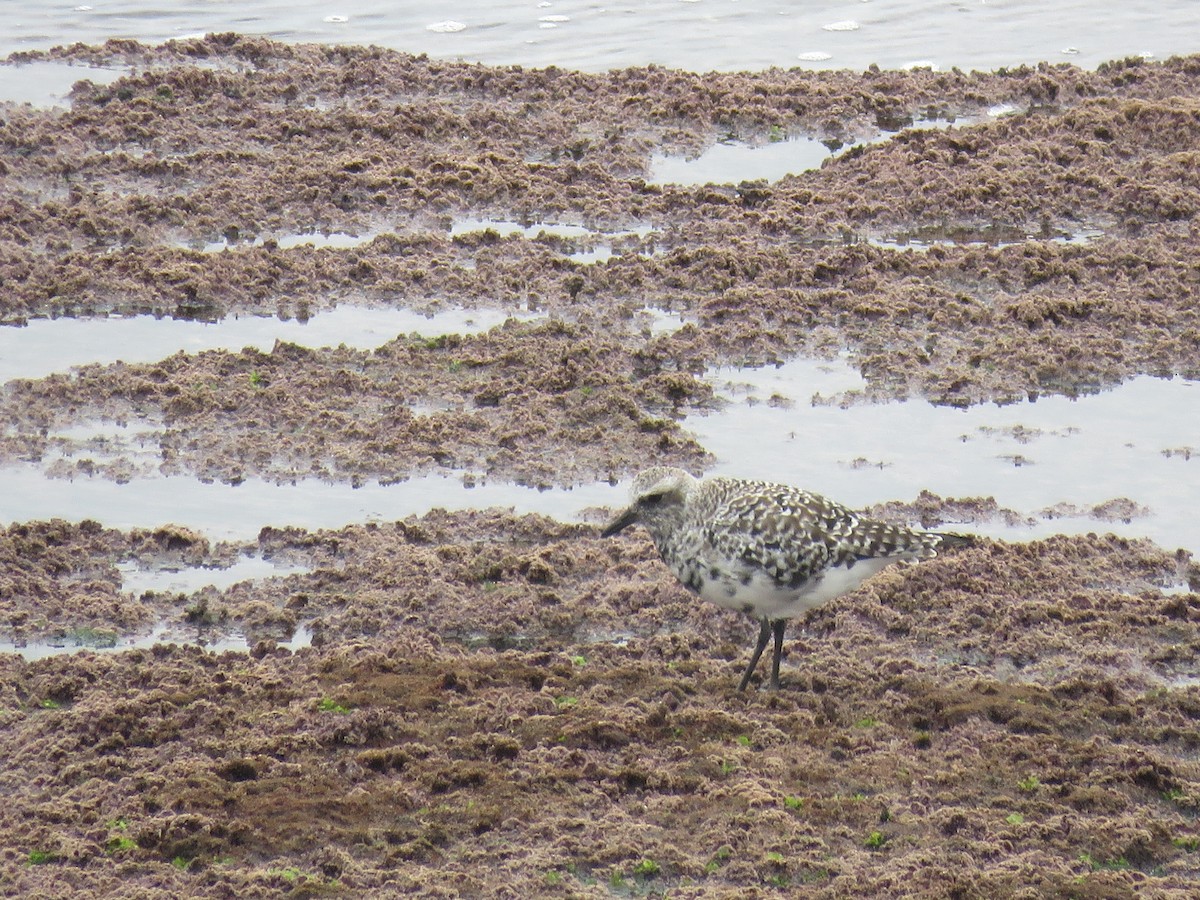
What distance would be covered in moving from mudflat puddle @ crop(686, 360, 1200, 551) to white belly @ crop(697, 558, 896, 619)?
6.00 ft

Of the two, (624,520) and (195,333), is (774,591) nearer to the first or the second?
(624,520)

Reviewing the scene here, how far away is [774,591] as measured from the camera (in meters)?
8.00

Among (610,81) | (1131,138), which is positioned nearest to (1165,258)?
(1131,138)

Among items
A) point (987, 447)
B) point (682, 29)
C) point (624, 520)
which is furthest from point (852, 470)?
point (682, 29)

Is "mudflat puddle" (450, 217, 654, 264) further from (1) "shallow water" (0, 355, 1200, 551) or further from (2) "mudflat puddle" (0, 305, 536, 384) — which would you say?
(1) "shallow water" (0, 355, 1200, 551)

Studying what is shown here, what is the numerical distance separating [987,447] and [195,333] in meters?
5.56

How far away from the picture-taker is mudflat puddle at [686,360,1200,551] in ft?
32.7

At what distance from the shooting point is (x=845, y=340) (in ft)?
38.9

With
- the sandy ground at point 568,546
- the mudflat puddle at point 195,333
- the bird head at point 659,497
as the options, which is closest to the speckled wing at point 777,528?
the bird head at point 659,497

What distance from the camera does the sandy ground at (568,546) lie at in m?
6.93

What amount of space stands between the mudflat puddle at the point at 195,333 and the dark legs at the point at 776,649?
438cm

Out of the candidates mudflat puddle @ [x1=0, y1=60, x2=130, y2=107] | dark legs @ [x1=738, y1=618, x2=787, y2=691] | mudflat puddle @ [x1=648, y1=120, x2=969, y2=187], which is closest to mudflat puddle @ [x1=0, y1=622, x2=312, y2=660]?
dark legs @ [x1=738, y1=618, x2=787, y2=691]

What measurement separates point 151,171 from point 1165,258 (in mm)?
8358

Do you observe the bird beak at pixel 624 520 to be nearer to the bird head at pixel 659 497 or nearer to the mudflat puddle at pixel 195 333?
the bird head at pixel 659 497
